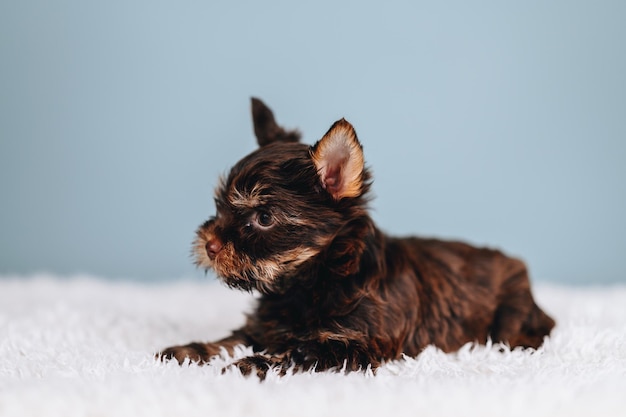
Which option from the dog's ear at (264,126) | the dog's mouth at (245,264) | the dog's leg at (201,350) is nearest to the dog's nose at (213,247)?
the dog's mouth at (245,264)

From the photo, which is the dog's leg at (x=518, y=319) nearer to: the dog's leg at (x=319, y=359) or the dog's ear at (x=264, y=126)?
the dog's leg at (x=319, y=359)

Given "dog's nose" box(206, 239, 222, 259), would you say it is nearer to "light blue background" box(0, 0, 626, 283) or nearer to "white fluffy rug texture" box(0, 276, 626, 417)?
"white fluffy rug texture" box(0, 276, 626, 417)

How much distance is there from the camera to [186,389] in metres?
2.21

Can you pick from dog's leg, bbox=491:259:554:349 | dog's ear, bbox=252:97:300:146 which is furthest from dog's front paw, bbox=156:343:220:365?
dog's leg, bbox=491:259:554:349

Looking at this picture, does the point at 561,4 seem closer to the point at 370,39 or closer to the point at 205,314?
the point at 370,39

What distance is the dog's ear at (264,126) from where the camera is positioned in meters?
3.33

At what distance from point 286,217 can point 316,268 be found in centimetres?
28

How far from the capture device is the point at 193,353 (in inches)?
113

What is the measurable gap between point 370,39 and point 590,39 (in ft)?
6.14

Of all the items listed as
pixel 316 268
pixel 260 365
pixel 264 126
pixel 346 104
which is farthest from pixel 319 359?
pixel 346 104

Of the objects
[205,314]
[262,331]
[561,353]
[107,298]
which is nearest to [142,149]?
[107,298]

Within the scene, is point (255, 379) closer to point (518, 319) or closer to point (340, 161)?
point (340, 161)

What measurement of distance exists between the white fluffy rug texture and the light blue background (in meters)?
2.49

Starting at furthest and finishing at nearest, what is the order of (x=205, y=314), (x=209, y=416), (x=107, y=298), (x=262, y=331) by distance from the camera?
(x=107, y=298)
(x=205, y=314)
(x=262, y=331)
(x=209, y=416)
